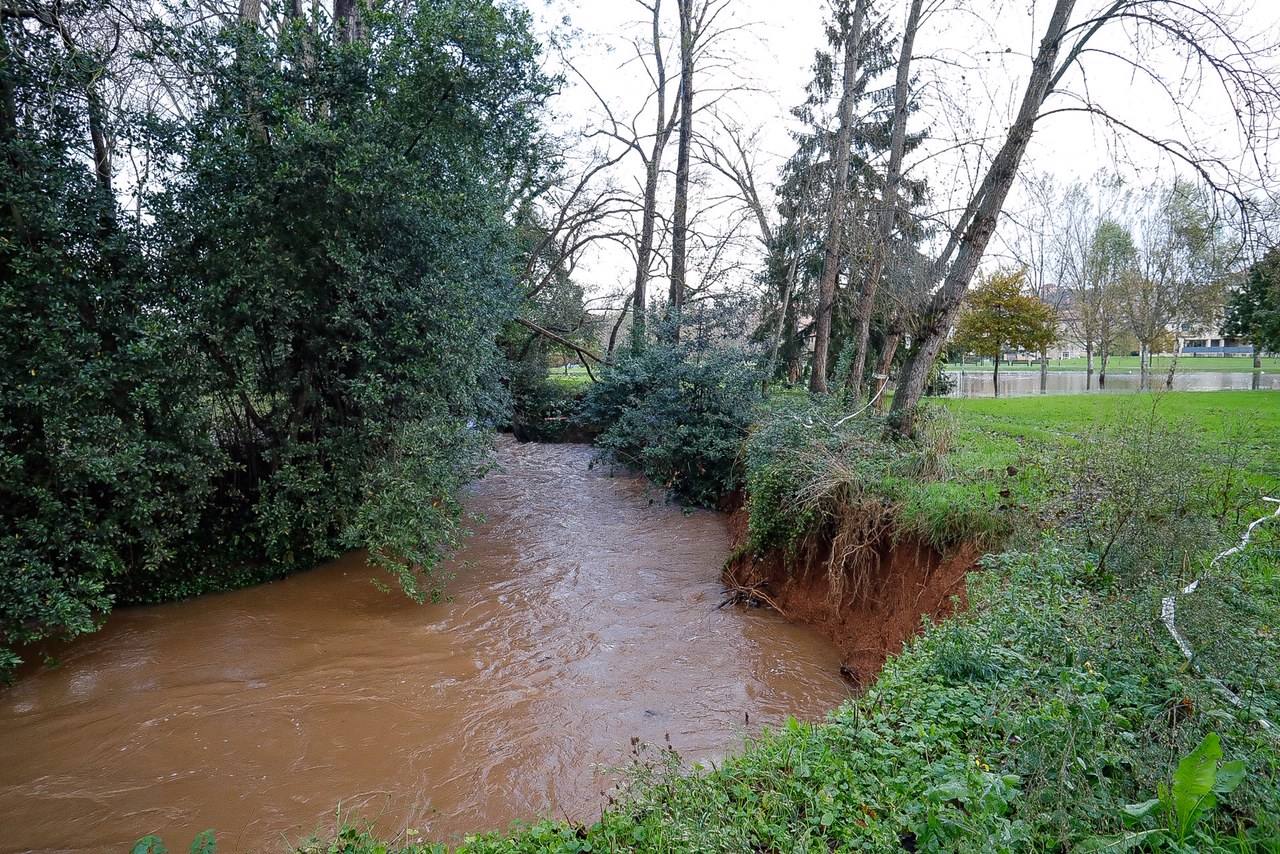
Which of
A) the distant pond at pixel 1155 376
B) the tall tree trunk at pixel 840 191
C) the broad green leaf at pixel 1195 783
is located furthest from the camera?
the distant pond at pixel 1155 376

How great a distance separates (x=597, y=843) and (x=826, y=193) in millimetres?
14176

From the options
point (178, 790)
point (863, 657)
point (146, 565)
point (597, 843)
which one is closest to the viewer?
point (597, 843)

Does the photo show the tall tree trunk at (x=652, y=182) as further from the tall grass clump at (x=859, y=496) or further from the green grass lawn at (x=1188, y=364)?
the green grass lawn at (x=1188, y=364)

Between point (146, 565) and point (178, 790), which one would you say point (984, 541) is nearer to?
point (178, 790)

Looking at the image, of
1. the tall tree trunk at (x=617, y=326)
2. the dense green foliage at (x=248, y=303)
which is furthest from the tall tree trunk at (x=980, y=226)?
the tall tree trunk at (x=617, y=326)

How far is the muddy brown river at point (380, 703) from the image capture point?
4191mm

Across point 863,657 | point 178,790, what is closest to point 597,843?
point 178,790

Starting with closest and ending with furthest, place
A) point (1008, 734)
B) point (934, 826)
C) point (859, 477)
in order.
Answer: point (934, 826) < point (1008, 734) < point (859, 477)

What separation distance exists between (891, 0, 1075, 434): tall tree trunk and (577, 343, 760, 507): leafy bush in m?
3.45

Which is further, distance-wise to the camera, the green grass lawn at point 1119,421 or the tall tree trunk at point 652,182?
the tall tree trunk at point 652,182

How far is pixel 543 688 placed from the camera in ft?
19.0

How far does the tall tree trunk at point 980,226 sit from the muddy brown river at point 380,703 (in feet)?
12.5

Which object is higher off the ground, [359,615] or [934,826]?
[934,826]

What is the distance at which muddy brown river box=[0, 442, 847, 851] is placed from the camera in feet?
13.8
